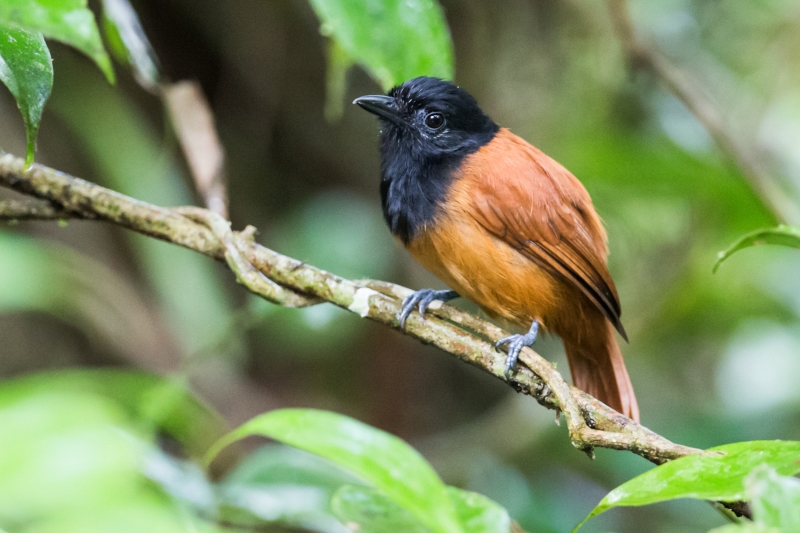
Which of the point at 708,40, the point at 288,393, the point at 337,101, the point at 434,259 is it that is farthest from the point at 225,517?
the point at 708,40

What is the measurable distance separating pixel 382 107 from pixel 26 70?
4.12 ft

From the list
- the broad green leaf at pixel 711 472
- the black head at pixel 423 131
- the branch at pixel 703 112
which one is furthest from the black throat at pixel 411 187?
the broad green leaf at pixel 711 472

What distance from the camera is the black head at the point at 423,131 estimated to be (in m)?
1.92

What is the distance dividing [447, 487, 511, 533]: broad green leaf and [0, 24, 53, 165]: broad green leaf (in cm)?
77

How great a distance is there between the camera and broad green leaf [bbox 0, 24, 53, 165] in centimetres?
83

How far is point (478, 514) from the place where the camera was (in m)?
1.04

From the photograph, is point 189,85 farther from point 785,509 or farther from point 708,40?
point 708,40

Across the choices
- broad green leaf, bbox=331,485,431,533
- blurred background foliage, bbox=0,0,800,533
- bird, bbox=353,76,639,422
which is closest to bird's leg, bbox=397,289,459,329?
bird, bbox=353,76,639,422

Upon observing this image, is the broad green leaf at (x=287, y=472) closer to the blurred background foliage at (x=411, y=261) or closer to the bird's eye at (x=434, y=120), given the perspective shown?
the blurred background foliage at (x=411, y=261)

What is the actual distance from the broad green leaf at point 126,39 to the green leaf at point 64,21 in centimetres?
34

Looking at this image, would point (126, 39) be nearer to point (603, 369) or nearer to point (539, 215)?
point (539, 215)

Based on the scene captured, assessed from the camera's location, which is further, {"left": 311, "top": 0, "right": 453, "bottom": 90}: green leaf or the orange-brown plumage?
the orange-brown plumage

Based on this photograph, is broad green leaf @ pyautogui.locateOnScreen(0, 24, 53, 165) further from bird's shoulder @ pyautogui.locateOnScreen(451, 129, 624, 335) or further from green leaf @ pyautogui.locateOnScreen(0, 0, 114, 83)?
bird's shoulder @ pyautogui.locateOnScreen(451, 129, 624, 335)

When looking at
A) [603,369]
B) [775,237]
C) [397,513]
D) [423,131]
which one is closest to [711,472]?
[775,237]
